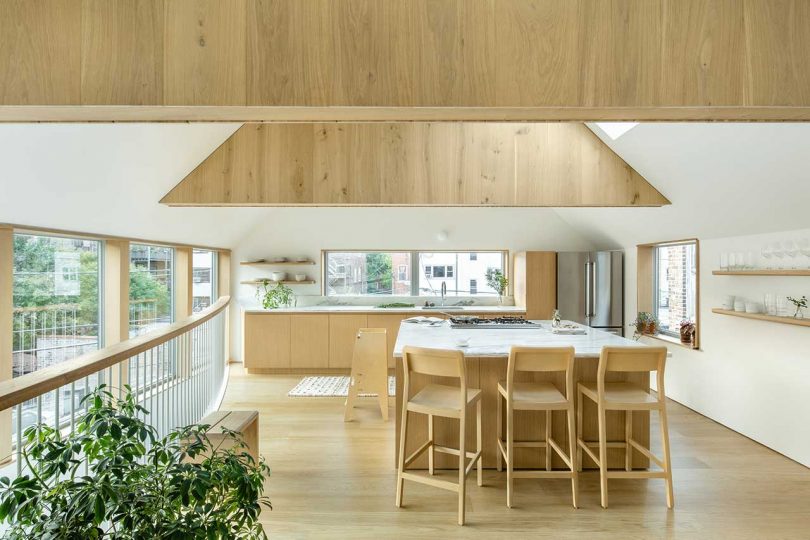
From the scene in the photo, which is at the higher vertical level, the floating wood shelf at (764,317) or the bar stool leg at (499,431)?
the floating wood shelf at (764,317)

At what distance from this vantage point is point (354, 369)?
163 inches

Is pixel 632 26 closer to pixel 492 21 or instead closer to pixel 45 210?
pixel 492 21

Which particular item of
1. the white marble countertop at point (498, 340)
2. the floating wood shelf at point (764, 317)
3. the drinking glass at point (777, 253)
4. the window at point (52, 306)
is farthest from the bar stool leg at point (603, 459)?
the window at point (52, 306)

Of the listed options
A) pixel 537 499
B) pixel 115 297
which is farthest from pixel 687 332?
pixel 115 297

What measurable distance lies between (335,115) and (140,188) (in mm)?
2605

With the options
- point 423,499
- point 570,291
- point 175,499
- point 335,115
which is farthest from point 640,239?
point 175,499

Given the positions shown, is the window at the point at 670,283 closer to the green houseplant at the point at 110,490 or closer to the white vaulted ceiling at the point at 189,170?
the white vaulted ceiling at the point at 189,170

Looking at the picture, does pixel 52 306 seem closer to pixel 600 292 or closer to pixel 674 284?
pixel 600 292

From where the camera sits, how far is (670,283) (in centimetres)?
497

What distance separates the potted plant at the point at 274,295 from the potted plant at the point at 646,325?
433cm

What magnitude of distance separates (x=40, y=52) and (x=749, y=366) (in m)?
4.66

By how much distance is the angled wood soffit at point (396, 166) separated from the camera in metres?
3.44

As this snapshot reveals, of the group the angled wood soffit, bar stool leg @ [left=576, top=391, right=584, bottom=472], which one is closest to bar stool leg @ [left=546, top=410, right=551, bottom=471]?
bar stool leg @ [left=576, top=391, right=584, bottom=472]

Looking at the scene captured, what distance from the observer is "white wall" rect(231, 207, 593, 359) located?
6289 millimetres
